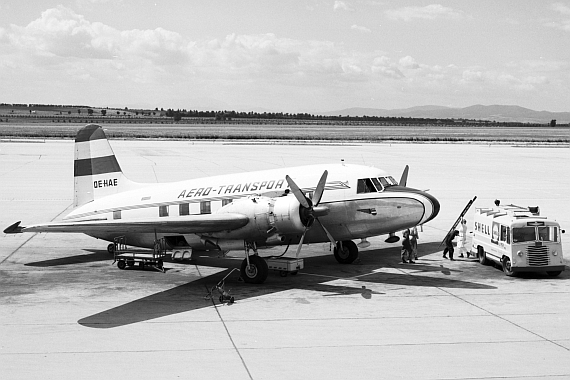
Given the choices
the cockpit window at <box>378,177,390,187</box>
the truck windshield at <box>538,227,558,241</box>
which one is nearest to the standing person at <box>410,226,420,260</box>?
the cockpit window at <box>378,177,390,187</box>

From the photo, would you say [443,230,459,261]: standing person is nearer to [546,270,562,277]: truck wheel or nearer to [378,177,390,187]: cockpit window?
[378,177,390,187]: cockpit window

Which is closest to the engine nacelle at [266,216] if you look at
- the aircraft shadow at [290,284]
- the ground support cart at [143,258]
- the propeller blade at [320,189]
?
the propeller blade at [320,189]

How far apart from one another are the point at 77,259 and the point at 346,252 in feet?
35.3

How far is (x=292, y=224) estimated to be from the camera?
21.5 meters

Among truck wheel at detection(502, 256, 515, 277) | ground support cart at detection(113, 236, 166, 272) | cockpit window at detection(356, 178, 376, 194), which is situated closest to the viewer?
truck wheel at detection(502, 256, 515, 277)

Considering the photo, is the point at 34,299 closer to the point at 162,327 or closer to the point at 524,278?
the point at 162,327

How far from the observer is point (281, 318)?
1822 cm

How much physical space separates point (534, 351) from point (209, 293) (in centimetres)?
1006

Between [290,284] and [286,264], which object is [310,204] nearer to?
[286,264]

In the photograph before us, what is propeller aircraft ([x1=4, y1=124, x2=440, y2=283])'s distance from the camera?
2181 cm

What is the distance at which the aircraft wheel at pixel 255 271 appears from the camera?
886 inches

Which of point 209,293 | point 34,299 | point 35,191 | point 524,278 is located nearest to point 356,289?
point 209,293

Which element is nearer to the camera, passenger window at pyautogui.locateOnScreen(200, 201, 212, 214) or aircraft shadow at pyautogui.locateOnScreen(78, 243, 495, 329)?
aircraft shadow at pyautogui.locateOnScreen(78, 243, 495, 329)

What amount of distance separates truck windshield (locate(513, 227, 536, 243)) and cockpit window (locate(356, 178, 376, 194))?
16.9ft
